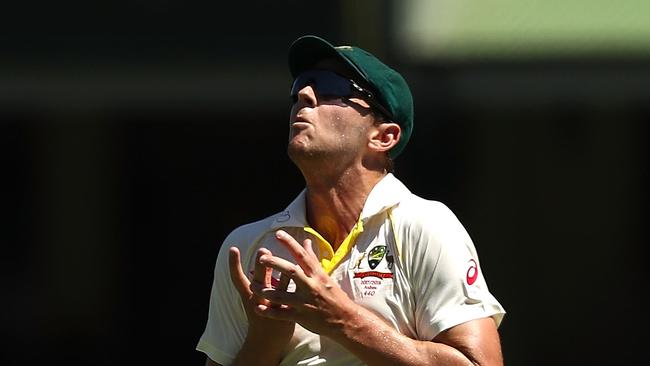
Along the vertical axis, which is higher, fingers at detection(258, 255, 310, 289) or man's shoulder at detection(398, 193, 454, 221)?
man's shoulder at detection(398, 193, 454, 221)

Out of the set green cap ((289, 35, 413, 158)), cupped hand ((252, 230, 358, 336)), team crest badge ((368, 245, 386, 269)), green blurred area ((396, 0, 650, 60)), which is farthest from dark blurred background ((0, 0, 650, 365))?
cupped hand ((252, 230, 358, 336))

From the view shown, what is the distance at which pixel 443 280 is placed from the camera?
3258 millimetres

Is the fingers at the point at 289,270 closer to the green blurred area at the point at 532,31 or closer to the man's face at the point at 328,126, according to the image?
the man's face at the point at 328,126

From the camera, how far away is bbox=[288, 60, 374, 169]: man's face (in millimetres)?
3430

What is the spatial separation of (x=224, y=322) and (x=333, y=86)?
0.69 metres

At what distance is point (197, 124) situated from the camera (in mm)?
8641

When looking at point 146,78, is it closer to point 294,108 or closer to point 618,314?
point 618,314

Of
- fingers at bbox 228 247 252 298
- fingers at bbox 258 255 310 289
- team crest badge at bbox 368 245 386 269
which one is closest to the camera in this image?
fingers at bbox 258 255 310 289

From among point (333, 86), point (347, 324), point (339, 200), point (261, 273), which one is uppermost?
point (333, 86)

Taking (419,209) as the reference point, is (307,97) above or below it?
above

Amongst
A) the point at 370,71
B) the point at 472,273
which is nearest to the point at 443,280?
the point at 472,273

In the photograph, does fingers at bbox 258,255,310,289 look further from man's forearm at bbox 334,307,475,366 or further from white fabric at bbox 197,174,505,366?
white fabric at bbox 197,174,505,366

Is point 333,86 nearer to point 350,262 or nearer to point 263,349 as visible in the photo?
point 350,262

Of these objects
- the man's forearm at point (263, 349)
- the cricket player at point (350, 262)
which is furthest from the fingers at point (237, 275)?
the man's forearm at point (263, 349)
